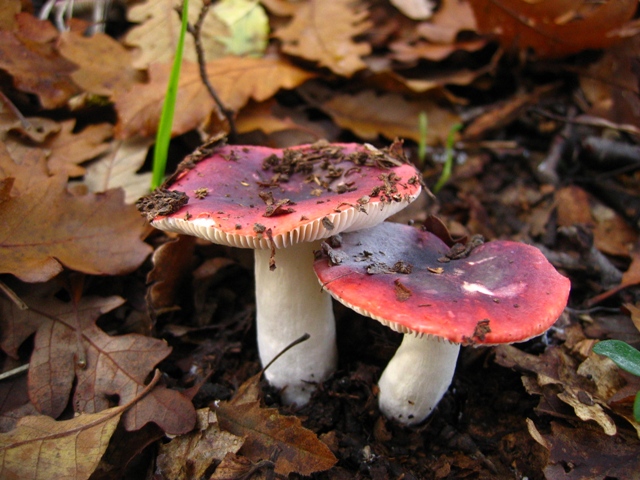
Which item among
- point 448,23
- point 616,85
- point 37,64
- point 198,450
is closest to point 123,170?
point 37,64

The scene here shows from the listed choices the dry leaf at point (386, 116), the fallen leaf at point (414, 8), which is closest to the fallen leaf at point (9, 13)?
the dry leaf at point (386, 116)

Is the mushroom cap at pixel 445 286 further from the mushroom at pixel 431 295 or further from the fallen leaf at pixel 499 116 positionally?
the fallen leaf at pixel 499 116

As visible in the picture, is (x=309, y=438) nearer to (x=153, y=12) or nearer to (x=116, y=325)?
(x=116, y=325)

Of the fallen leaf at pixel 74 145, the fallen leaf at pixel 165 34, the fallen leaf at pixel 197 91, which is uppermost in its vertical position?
the fallen leaf at pixel 165 34

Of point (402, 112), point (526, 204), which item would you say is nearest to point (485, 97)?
point (402, 112)

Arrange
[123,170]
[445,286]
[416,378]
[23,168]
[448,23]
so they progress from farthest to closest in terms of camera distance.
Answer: [448,23]
[123,170]
[23,168]
[416,378]
[445,286]

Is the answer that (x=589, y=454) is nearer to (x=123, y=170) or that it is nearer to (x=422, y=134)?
(x=422, y=134)

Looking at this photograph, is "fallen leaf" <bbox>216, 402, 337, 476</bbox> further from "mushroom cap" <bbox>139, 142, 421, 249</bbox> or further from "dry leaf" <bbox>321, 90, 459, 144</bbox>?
"dry leaf" <bbox>321, 90, 459, 144</bbox>
